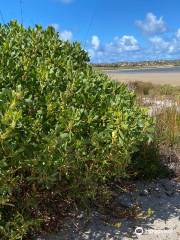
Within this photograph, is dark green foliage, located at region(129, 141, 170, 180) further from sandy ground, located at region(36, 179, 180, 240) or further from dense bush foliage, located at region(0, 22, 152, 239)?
dense bush foliage, located at region(0, 22, 152, 239)

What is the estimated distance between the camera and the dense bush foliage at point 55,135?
3615 mm

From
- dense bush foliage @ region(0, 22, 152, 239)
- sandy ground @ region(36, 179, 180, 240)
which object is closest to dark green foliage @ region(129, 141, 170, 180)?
sandy ground @ region(36, 179, 180, 240)

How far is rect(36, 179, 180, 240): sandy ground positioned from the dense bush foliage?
0.30m

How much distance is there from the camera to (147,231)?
4438 mm

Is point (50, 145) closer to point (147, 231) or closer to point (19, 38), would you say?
point (147, 231)

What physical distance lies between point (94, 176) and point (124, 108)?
0.67m

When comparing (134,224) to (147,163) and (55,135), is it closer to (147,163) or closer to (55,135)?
(147,163)

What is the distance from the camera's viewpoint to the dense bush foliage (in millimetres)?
3615

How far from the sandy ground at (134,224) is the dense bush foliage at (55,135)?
0.97 ft

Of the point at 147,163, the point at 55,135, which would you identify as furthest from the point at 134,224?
the point at 55,135

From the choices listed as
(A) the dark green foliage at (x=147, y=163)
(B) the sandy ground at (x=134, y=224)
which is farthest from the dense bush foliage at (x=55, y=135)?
(A) the dark green foliage at (x=147, y=163)

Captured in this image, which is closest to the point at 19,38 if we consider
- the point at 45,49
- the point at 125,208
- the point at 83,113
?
the point at 45,49

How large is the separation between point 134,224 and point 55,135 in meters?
1.39

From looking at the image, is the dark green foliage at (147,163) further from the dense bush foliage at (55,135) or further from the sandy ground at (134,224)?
the dense bush foliage at (55,135)
